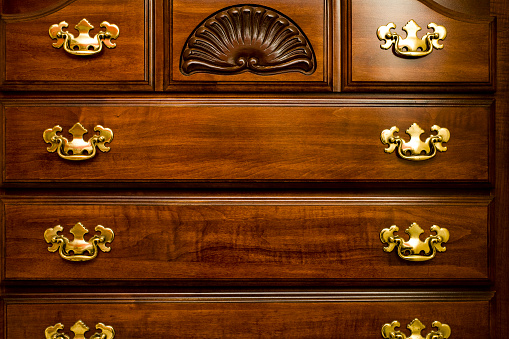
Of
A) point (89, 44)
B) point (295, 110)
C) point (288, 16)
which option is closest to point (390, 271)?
point (295, 110)

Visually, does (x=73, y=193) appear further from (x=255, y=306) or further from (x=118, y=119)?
(x=255, y=306)

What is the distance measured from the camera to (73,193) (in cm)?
66

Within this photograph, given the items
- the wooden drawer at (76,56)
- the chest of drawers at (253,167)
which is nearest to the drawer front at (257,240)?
the chest of drawers at (253,167)

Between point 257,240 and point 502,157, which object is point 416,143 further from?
point 257,240

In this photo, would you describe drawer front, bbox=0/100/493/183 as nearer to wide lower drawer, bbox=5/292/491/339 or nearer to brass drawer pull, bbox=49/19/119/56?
brass drawer pull, bbox=49/19/119/56

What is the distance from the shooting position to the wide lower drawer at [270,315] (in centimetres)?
66

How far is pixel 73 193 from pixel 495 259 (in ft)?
2.39

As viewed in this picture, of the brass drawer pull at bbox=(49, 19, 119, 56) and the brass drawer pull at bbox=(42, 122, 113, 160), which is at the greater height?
the brass drawer pull at bbox=(49, 19, 119, 56)

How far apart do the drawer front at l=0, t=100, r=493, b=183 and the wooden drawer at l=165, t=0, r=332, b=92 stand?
0.16 ft

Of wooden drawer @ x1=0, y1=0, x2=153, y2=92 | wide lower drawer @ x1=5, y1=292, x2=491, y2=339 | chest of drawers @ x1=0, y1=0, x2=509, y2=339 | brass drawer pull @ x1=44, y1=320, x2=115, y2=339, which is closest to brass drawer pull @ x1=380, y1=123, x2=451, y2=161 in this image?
chest of drawers @ x1=0, y1=0, x2=509, y2=339

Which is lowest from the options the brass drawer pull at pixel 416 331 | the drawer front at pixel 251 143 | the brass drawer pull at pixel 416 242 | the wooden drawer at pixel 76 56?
the brass drawer pull at pixel 416 331

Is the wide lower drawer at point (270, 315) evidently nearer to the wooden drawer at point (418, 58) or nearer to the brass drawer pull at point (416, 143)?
the brass drawer pull at point (416, 143)

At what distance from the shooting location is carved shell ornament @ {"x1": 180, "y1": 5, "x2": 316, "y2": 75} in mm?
656

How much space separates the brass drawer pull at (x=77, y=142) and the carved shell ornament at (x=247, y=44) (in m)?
0.17
